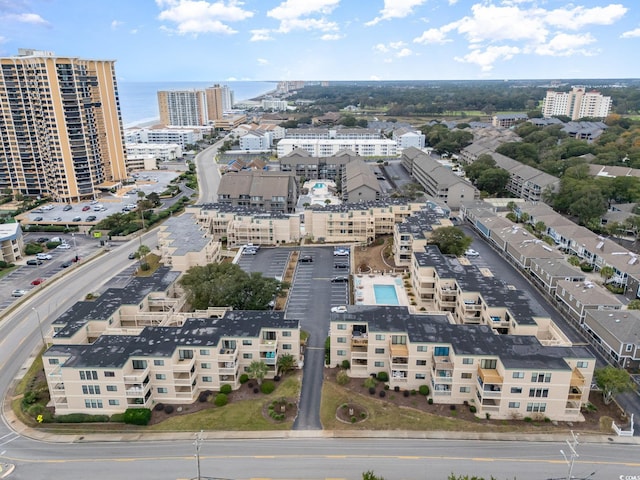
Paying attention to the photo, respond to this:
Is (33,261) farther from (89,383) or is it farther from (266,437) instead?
(266,437)

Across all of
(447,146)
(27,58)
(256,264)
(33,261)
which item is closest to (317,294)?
(256,264)

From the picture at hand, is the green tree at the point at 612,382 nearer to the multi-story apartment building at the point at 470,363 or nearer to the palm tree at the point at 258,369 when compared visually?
the multi-story apartment building at the point at 470,363

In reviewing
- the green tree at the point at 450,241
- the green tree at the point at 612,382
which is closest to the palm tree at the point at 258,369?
the green tree at the point at 612,382

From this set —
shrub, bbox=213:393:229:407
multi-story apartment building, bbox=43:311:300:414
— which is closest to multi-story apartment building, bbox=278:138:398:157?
multi-story apartment building, bbox=43:311:300:414

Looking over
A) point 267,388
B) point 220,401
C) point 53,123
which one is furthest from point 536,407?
point 53,123

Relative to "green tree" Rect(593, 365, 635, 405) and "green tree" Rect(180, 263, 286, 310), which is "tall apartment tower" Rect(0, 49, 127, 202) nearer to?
"green tree" Rect(180, 263, 286, 310)

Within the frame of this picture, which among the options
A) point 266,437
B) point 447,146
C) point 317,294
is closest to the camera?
point 266,437

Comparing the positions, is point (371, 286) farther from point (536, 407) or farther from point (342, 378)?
point (536, 407)
